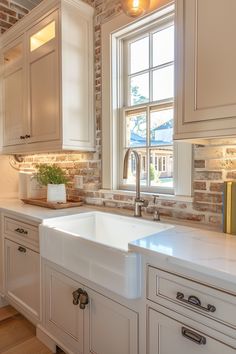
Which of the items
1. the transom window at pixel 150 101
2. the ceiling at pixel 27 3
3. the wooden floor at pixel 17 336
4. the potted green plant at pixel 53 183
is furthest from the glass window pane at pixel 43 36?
the wooden floor at pixel 17 336

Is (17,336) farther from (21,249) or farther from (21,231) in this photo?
(21,231)

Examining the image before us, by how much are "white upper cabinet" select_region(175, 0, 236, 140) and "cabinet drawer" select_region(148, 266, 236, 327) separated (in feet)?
2.03

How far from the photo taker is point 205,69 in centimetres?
114

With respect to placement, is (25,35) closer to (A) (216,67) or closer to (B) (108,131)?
(B) (108,131)

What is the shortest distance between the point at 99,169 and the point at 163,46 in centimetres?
105

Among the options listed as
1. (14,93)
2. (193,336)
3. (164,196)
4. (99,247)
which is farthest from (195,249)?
(14,93)

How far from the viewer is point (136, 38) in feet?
6.66

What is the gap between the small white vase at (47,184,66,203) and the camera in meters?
2.14

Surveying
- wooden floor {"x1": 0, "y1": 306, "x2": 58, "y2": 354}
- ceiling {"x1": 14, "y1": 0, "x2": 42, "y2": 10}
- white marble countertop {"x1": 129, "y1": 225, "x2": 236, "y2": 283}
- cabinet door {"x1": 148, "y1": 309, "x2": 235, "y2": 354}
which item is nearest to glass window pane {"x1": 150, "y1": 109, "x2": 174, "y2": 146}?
white marble countertop {"x1": 129, "y1": 225, "x2": 236, "y2": 283}

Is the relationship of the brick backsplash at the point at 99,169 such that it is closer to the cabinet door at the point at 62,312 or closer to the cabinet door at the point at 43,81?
the cabinet door at the point at 43,81

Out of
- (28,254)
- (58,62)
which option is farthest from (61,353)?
(58,62)

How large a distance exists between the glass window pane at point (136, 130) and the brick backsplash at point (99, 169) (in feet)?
0.82

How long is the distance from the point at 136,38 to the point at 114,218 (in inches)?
55.1

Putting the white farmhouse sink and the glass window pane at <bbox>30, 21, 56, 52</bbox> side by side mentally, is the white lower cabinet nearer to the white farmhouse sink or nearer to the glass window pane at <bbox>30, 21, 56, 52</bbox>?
the white farmhouse sink
